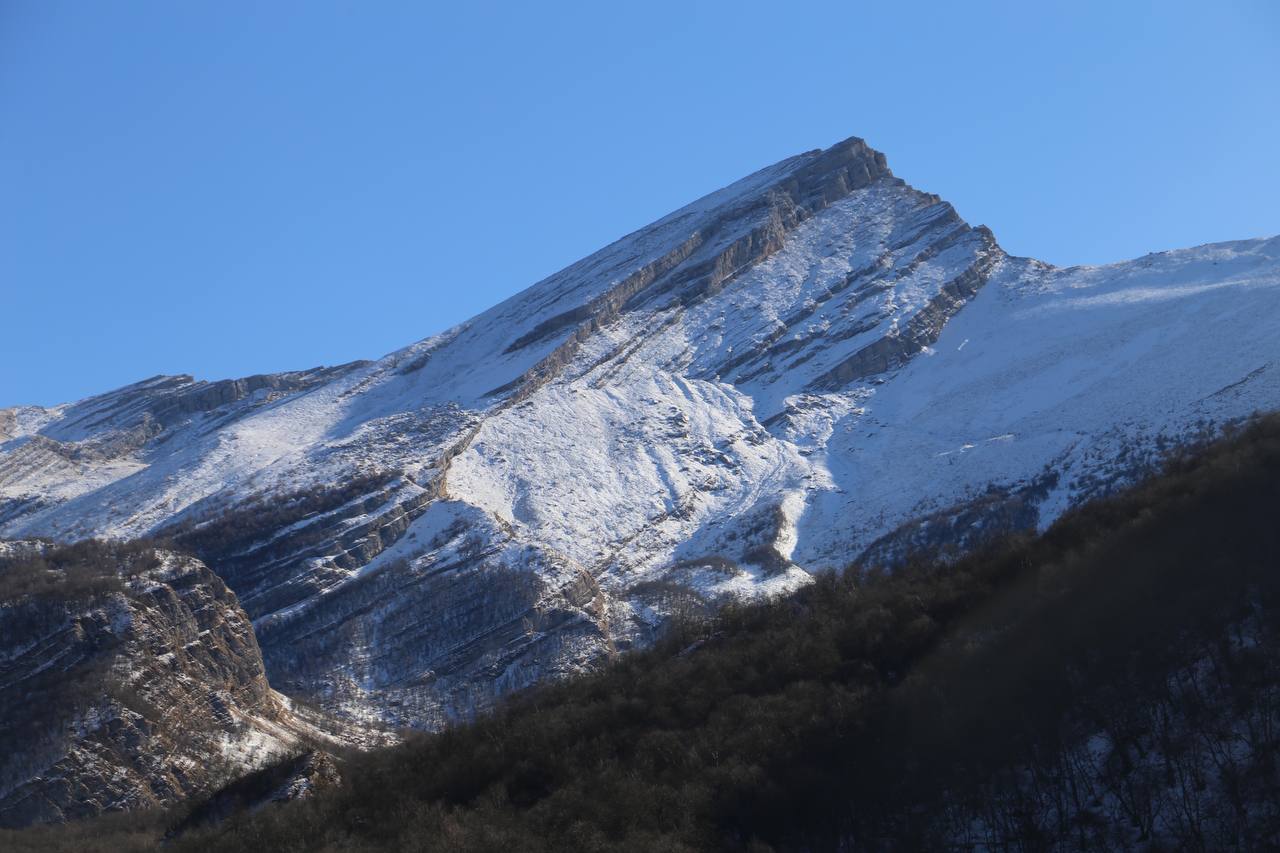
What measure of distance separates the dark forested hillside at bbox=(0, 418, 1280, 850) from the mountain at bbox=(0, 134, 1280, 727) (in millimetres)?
29073

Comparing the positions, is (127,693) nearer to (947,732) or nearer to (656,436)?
(947,732)

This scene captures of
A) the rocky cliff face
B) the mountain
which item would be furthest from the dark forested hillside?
the mountain

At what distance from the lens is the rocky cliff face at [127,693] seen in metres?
56.5

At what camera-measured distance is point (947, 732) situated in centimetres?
3522

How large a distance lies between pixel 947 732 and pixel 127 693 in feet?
136

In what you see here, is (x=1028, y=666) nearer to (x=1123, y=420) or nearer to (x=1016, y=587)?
(x=1016, y=587)

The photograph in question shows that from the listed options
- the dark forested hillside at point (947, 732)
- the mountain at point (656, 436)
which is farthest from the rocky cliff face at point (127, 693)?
the dark forested hillside at point (947, 732)

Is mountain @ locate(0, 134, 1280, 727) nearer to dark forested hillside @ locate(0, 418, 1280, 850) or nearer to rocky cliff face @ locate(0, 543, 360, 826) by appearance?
rocky cliff face @ locate(0, 543, 360, 826)

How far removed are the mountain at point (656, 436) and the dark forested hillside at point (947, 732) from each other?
29073mm

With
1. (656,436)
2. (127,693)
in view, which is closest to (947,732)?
(127,693)

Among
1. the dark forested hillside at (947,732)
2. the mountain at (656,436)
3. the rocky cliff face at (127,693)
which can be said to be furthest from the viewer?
the mountain at (656,436)

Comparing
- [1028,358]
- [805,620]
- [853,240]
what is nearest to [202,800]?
[805,620]

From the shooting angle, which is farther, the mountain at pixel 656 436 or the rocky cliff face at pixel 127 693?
the mountain at pixel 656 436

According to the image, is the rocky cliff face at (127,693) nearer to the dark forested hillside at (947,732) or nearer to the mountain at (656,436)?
the mountain at (656,436)
